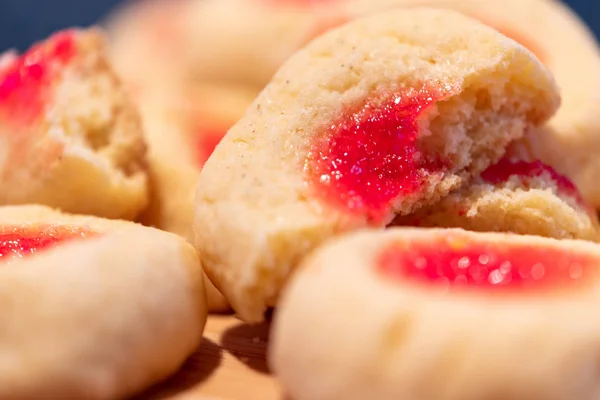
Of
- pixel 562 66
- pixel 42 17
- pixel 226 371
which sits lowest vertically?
pixel 42 17

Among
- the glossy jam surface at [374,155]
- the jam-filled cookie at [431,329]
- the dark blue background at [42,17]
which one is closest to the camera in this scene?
the jam-filled cookie at [431,329]

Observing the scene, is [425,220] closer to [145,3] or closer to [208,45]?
[208,45]

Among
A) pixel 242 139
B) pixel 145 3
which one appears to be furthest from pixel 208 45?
pixel 145 3

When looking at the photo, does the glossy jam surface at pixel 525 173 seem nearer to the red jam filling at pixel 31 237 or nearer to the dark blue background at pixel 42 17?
the red jam filling at pixel 31 237

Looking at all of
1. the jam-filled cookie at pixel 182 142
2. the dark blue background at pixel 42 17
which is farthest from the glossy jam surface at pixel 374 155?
the dark blue background at pixel 42 17

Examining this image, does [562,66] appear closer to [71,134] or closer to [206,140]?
[206,140]

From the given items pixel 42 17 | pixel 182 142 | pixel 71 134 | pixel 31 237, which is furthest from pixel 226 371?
pixel 42 17
